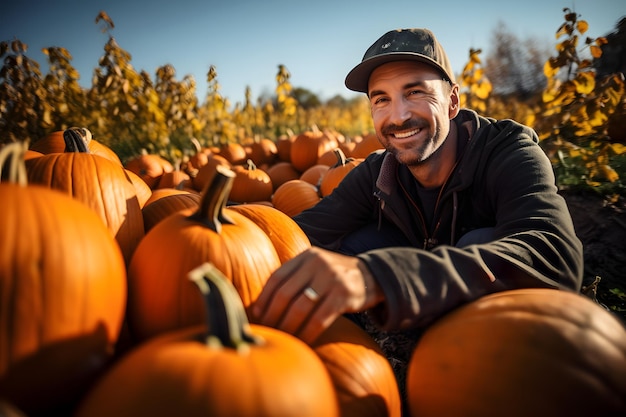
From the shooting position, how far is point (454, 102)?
2271mm

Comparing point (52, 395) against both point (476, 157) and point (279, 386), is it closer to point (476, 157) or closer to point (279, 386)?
point (279, 386)

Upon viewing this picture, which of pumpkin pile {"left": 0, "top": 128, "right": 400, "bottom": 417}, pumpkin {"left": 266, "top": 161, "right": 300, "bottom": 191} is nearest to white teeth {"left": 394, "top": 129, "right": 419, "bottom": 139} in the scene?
pumpkin pile {"left": 0, "top": 128, "right": 400, "bottom": 417}

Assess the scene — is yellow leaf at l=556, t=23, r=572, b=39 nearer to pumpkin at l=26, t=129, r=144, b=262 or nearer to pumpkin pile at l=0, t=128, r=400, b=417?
pumpkin pile at l=0, t=128, r=400, b=417

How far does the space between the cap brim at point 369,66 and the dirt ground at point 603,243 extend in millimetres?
1646

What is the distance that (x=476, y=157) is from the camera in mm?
1871

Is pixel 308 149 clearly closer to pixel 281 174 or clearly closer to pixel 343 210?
pixel 281 174

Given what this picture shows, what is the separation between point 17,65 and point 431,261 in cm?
593

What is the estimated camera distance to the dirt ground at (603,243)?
7.25 ft

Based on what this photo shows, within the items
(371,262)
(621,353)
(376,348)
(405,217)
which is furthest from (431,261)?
(405,217)

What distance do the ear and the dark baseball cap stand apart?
0.08 meters

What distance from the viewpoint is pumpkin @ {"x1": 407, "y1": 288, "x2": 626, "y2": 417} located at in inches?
30.0

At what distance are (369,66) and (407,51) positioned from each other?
264 millimetres

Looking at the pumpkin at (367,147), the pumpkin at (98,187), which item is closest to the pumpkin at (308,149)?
the pumpkin at (367,147)

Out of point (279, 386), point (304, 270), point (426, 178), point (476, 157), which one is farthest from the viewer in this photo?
point (426, 178)
